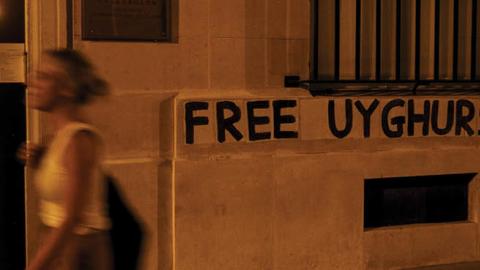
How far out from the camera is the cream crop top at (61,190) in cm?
358

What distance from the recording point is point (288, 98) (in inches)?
271

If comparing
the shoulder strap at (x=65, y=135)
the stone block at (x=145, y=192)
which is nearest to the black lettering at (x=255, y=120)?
the stone block at (x=145, y=192)

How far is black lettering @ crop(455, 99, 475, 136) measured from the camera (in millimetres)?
7516

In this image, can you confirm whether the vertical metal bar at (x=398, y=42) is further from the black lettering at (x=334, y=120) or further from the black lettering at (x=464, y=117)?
the black lettering at (x=334, y=120)

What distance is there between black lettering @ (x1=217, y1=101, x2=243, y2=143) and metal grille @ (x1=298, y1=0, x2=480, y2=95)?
0.68m

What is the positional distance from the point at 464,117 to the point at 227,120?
2197mm

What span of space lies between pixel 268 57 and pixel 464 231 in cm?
229

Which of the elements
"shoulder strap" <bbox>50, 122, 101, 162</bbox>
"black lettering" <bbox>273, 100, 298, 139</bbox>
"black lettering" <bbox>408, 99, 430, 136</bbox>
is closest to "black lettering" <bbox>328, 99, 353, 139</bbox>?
"black lettering" <bbox>273, 100, 298, 139</bbox>

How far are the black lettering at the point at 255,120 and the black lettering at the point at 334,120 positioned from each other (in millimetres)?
526

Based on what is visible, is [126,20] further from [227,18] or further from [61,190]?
[61,190]

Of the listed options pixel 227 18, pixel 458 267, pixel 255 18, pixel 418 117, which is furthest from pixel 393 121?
pixel 227 18

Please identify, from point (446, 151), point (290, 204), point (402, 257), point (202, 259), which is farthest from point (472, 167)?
point (202, 259)

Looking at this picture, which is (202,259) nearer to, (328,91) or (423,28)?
(328,91)

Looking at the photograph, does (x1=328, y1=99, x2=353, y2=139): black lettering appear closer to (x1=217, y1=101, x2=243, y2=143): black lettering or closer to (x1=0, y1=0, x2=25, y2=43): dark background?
(x1=217, y1=101, x2=243, y2=143): black lettering
